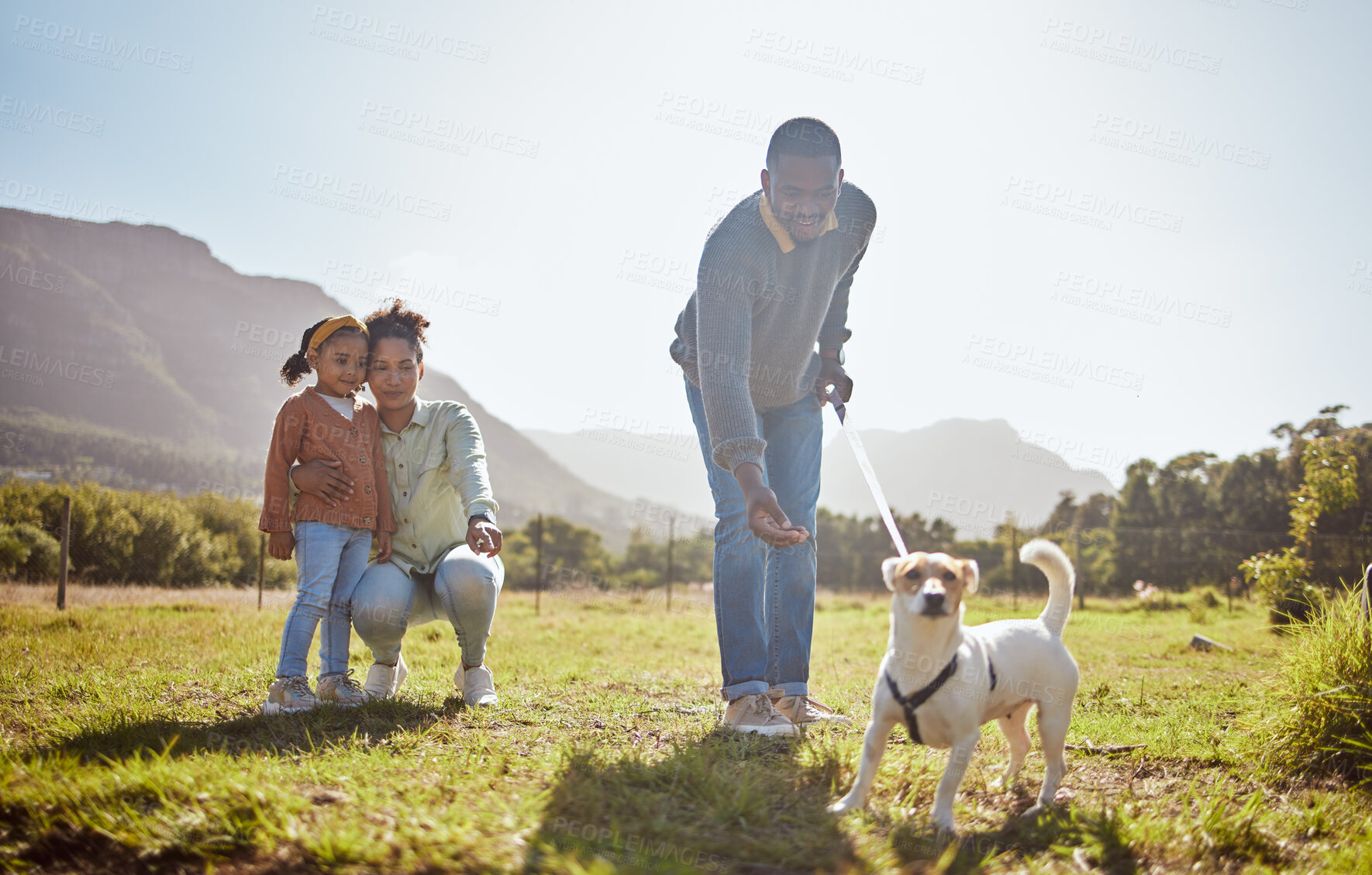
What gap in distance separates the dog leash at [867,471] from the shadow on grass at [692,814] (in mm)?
783

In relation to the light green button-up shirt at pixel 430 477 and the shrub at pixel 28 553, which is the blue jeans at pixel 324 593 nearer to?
the light green button-up shirt at pixel 430 477

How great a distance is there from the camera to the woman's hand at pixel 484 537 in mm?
3439

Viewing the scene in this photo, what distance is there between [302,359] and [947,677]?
3.51 meters

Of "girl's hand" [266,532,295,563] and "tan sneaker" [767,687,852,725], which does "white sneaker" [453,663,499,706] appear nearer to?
"girl's hand" [266,532,295,563]

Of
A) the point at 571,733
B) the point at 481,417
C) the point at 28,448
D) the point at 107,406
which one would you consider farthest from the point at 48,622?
the point at 481,417

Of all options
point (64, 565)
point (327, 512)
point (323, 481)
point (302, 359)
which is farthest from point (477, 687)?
point (64, 565)

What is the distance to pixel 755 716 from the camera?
304cm

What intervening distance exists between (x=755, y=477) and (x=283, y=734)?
6.94ft

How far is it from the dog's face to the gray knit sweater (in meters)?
0.89

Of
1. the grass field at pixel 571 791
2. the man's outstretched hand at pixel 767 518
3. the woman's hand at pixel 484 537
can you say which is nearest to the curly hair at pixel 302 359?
the woman's hand at pixel 484 537

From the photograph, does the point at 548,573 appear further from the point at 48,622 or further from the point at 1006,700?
the point at 1006,700

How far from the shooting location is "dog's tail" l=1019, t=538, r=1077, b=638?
2385 mm

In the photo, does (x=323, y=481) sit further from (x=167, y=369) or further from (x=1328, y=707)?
(x=167, y=369)

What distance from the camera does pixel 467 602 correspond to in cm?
363
